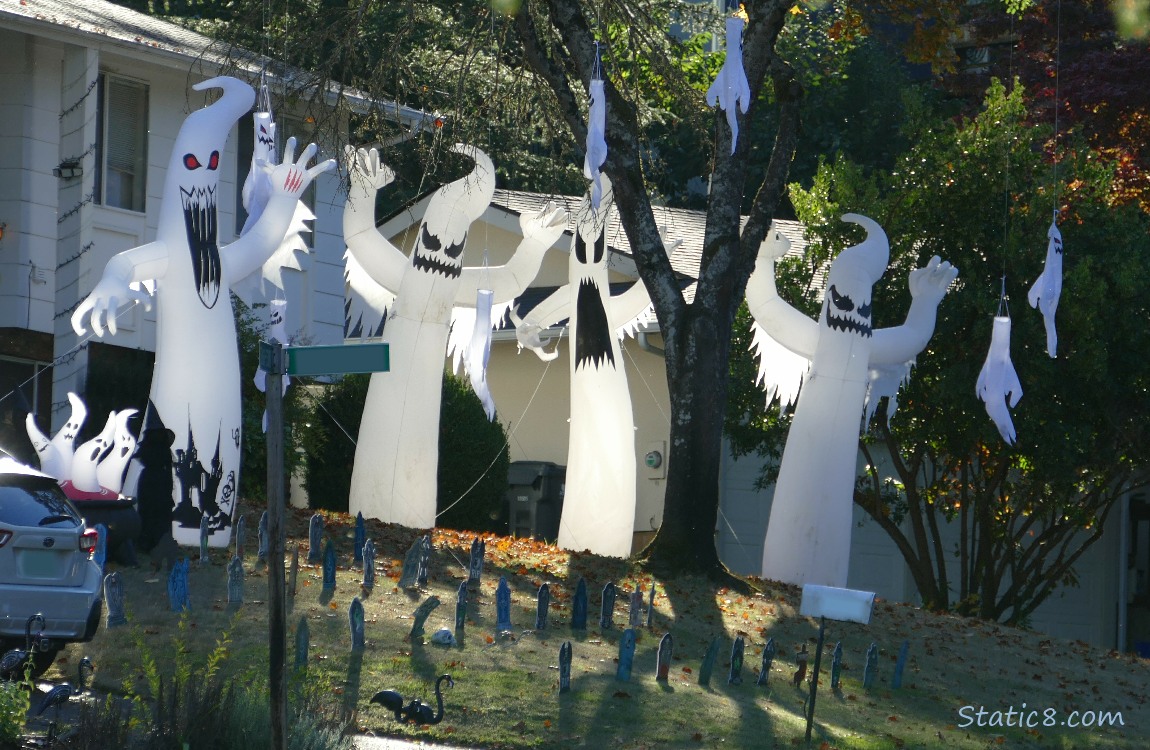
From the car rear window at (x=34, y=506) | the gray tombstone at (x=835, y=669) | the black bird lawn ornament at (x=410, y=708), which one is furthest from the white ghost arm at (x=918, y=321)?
the car rear window at (x=34, y=506)

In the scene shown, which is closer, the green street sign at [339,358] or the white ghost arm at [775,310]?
the green street sign at [339,358]

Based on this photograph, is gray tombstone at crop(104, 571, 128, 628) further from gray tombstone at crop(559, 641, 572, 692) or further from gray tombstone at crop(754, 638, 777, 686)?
A: gray tombstone at crop(754, 638, 777, 686)

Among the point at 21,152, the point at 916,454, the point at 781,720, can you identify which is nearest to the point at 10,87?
the point at 21,152

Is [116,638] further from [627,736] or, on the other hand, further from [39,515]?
[627,736]

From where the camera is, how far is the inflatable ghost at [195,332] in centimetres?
1302

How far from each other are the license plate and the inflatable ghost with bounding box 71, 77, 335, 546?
3708 mm

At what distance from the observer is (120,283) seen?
12.6 meters

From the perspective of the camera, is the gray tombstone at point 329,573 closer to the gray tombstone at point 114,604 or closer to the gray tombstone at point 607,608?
the gray tombstone at point 114,604

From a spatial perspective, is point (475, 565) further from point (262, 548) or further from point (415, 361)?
point (415, 361)

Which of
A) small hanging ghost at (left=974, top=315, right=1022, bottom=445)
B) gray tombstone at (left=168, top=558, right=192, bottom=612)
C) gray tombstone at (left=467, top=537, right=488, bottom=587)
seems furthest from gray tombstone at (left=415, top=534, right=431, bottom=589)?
small hanging ghost at (left=974, top=315, right=1022, bottom=445)

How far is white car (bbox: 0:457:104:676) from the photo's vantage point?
29.7ft

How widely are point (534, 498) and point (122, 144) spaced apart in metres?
6.89

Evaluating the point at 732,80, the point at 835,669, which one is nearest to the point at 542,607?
the point at 835,669

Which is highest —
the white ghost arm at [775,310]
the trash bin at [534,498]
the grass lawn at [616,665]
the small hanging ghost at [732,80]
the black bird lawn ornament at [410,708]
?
the small hanging ghost at [732,80]
